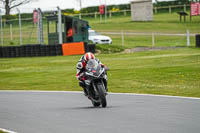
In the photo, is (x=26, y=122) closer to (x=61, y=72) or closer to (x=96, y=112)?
(x=96, y=112)

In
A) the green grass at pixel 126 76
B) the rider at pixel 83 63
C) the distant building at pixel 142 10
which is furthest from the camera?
the distant building at pixel 142 10

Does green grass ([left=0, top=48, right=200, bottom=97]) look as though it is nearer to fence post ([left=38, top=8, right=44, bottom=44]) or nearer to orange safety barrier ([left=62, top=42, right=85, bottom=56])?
orange safety barrier ([left=62, top=42, right=85, bottom=56])

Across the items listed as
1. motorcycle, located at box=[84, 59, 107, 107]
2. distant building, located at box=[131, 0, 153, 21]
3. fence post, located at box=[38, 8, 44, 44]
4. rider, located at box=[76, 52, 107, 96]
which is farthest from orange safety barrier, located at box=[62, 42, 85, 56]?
distant building, located at box=[131, 0, 153, 21]

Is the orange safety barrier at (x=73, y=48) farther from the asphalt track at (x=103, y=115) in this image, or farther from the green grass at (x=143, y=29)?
the asphalt track at (x=103, y=115)

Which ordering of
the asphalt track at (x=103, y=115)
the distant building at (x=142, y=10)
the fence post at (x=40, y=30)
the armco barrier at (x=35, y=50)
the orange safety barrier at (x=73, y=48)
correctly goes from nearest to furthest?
the asphalt track at (x=103, y=115)
the orange safety barrier at (x=73, y=48)
the armco barrier at (x=35, y=50)
the fence post at (x=40, y=30)
the distant building at (x=142, y=10)

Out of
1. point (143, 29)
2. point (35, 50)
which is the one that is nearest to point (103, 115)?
point (35, 50)

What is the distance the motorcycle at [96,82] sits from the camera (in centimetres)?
Result: 1062

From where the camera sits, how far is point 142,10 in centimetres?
5375

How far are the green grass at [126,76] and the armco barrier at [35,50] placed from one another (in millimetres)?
3701

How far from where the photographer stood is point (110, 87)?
16.4m

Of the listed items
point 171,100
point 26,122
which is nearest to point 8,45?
point 171,100

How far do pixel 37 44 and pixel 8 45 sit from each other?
406cm

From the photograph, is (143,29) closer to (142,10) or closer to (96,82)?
(142,10)

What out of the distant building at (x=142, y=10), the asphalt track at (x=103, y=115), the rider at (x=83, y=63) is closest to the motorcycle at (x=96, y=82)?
the rider at (x=83, y=63)
